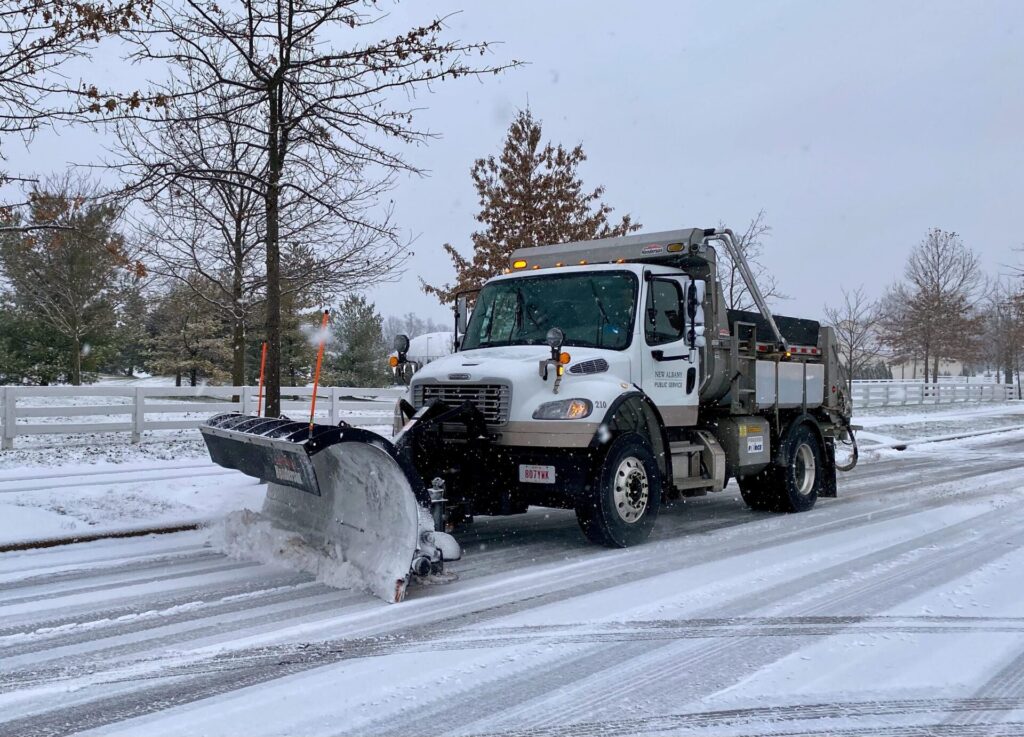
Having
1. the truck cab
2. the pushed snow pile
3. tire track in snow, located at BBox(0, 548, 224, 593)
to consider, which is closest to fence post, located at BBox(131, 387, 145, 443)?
the pushed snow pile

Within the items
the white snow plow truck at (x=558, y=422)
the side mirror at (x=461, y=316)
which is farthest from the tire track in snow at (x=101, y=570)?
the side mirror at (x=461, y=316)

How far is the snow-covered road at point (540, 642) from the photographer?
370 centimetres

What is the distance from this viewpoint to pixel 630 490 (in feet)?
24.1

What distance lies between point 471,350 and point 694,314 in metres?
2.11

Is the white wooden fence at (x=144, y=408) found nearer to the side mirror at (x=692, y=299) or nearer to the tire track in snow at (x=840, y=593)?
the side mirror at (x=692, y=299)

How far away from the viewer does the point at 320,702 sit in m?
3.80

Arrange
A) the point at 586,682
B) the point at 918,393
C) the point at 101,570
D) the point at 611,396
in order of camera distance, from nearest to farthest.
A: the point at 586,682
the point at 101,570
the point at 611,396
the point at 918,393

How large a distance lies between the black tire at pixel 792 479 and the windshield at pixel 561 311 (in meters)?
3.11

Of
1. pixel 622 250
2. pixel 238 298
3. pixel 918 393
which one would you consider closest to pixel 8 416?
pixel 238 298

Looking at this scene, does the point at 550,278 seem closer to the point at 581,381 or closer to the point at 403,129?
the point at 581,381

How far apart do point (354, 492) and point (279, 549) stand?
3.29 ft

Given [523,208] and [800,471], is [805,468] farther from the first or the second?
[523,208]

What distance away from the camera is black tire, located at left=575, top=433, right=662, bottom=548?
6.97 metres

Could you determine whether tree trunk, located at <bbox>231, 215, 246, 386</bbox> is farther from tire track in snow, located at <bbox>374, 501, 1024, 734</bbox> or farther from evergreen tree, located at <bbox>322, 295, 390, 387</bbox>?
evergreen tree, located at <bbox>322, 295, 390, 387</bbox>
